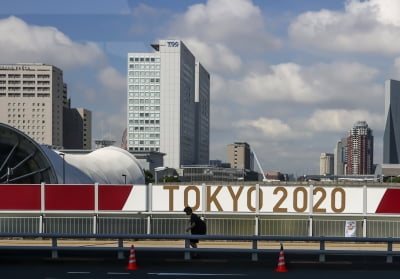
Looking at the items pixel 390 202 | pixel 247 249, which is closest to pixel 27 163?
pixel 390 202

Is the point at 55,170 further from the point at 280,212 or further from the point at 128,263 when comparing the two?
the point at 128,263

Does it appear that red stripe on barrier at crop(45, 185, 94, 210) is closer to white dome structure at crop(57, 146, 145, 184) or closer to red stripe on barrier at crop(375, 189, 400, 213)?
red stripe on barrier at crop(375, 189, 400, 213)

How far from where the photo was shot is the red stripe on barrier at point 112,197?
2350cm

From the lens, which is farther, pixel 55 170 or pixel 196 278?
pixel 55 170

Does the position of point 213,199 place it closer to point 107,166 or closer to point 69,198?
point 69,198

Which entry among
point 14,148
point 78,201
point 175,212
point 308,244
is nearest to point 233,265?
point 308,244

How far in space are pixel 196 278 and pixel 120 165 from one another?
66921mm

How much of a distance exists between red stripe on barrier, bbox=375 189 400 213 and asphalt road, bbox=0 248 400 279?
5427 millimetres

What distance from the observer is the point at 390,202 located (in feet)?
73.9

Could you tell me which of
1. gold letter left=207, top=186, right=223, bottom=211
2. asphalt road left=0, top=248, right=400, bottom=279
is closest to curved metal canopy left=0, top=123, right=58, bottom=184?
gold letter left=207, top=186, right=223, bottom=211

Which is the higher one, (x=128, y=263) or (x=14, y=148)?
(x=14, y=148)

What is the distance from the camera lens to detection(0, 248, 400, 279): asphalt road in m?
14.6

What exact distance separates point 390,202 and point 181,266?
33.5ft

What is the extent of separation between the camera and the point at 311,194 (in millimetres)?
22969
